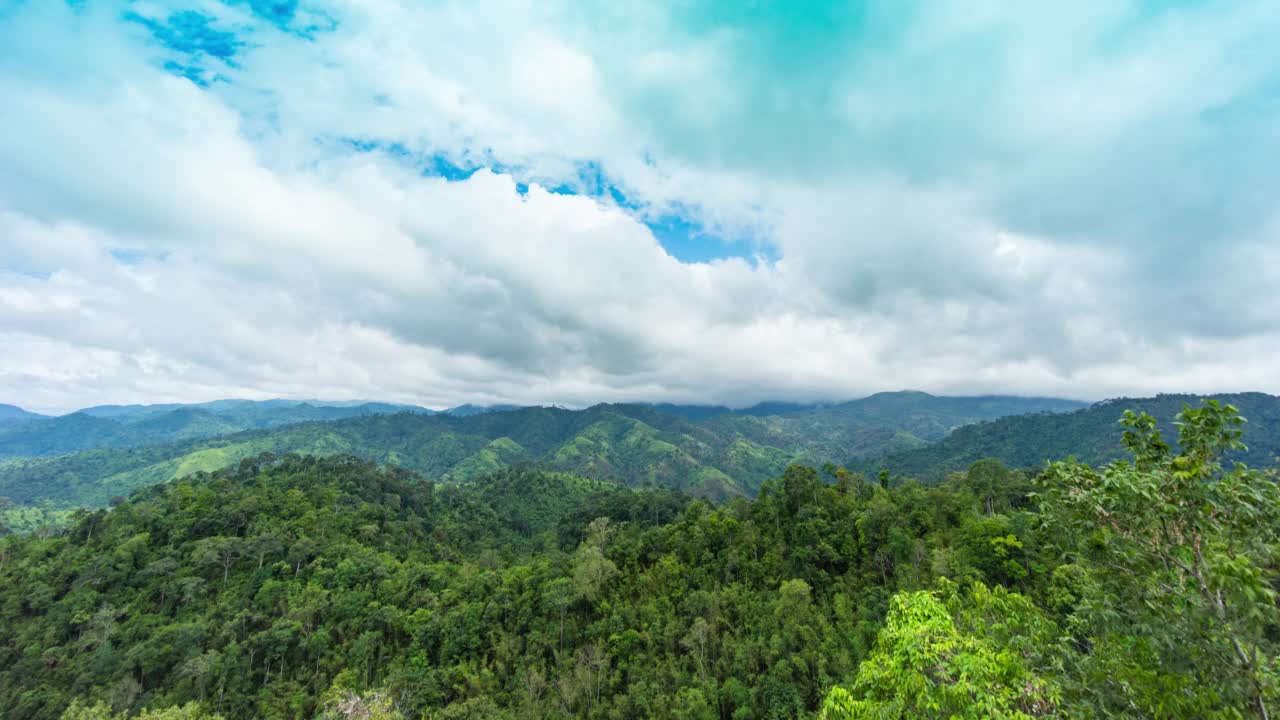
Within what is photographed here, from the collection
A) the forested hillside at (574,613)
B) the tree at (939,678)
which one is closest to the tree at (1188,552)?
the forested hillside at (574,613)

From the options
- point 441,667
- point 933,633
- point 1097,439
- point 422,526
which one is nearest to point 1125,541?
point 933,633

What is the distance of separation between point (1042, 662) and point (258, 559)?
71.7 meters

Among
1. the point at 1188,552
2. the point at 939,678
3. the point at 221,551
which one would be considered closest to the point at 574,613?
the point at 221,551

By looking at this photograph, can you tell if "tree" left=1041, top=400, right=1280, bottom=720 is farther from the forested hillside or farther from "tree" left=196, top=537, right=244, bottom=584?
"tree" left=196, top=537, right=244, bottom=584

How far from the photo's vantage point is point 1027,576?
3188cm

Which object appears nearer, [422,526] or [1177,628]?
[1177,628]

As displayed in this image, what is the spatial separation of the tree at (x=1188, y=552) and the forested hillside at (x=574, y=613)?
0.30m

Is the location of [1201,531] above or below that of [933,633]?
above

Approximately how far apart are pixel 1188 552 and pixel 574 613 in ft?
158

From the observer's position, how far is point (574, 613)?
4597 cm

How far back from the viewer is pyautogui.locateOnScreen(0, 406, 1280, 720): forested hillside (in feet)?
30.8

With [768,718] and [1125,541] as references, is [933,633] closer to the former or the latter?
[1125,541]

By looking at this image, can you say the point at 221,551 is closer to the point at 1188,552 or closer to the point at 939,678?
the point at 939,678

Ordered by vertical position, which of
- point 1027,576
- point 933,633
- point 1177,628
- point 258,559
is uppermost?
point 1177,628
